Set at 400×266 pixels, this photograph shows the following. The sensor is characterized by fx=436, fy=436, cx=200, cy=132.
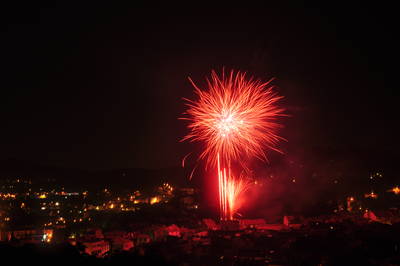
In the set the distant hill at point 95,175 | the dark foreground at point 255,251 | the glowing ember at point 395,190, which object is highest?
the distant hill at point 95,175

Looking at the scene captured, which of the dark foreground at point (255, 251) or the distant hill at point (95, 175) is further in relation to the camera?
the distant hill at point (95, 175)

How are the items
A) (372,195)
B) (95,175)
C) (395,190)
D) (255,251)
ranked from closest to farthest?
1. (255,251)
2. (372,195)
3. (395,190)
4. (95,175)

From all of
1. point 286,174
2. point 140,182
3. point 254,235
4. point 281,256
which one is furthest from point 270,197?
point 140,182

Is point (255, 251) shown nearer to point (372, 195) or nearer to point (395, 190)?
point (372, 195)

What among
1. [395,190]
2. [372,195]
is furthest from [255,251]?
[395,190]

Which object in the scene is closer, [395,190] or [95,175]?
[395,190]

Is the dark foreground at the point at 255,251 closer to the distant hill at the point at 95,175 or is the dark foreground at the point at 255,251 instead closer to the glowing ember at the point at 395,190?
the glowing ember at the point at 395,190

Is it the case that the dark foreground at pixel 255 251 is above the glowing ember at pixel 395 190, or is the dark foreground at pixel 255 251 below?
below

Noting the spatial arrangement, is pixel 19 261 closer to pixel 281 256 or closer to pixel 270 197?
pixel 281 256

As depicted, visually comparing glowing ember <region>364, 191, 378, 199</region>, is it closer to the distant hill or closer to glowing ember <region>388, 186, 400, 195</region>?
glowing ember <region>388, 186, 400, 195</region>

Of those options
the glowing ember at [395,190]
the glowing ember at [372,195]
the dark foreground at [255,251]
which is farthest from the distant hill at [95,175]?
the dark foreground at [255,251]

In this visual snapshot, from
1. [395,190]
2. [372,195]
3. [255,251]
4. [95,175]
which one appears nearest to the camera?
[255,251]

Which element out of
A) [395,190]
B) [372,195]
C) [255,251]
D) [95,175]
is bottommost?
[255,251]

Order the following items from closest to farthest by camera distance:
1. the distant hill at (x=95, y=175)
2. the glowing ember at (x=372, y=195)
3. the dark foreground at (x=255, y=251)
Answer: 1. the dark foreground at (x=255, y=251)
2. the glowing ember at (x=372, y=195)
3. the distant hill at (x=95, y=175)
